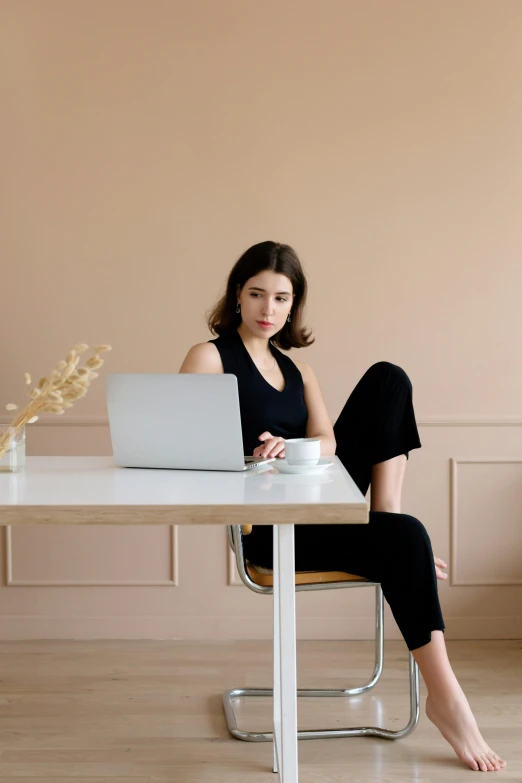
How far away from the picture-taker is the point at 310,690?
2.47m

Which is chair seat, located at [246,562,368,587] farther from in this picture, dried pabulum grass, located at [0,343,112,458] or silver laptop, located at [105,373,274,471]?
dried pabulum grass, located at [0,343,112,458]

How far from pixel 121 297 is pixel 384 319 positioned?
0.96 m

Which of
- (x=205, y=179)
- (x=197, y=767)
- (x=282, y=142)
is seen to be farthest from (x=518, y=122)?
(x=197, y=767)

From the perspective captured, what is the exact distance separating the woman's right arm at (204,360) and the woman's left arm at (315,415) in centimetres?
28

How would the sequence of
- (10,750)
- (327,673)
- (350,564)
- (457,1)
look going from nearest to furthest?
(350,564)
(10,750)
(327,673)
(457,1)

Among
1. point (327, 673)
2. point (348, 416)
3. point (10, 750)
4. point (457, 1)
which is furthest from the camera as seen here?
point (457, 1)

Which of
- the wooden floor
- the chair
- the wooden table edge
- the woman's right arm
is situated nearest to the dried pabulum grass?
the wooden table edge

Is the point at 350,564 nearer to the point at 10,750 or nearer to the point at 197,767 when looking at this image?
the point at 197,767

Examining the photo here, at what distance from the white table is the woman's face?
719mm

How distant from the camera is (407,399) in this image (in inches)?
87.2

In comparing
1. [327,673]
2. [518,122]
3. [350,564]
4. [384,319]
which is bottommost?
[327,673]

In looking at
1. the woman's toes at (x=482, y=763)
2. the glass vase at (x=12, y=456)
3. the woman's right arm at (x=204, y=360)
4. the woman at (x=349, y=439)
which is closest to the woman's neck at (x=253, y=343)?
the woman at (x=349, y=439)

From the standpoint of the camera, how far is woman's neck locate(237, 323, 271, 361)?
2.41m

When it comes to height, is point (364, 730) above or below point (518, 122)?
below
